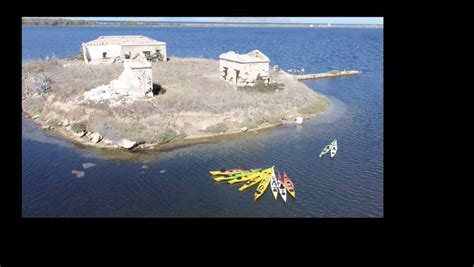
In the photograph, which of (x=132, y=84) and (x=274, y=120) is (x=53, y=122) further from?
(x=274, y=120)

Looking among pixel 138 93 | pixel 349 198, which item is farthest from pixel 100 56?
pixel 349 198

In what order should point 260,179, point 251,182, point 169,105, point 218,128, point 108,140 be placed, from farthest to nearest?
point 169,105, point 218,128, point 108,140, point 260,179, point 251,182

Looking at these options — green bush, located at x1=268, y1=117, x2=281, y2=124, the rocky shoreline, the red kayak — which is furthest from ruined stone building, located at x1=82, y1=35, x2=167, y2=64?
the red kayak

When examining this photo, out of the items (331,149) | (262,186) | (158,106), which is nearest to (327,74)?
(158,106)

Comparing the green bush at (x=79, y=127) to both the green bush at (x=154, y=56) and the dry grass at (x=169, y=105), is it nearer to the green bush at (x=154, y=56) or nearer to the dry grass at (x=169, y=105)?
the dry grass at (x=169, y=105)
